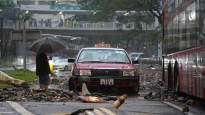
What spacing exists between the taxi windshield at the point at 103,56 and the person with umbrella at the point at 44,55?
855mm

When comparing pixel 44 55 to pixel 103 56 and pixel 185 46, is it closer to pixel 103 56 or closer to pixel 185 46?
pixel 103 56

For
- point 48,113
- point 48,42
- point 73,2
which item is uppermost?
point 73,2

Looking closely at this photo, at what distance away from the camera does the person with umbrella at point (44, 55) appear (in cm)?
1770

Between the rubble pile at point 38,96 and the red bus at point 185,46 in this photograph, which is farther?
the rubble pile at point 38,96

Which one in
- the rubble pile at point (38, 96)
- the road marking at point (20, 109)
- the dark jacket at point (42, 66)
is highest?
the dark jacket at point (42, 66)

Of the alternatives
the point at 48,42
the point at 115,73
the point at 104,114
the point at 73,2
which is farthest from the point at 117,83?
the point at 73,2

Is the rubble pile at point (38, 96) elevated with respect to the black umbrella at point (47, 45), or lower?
lower

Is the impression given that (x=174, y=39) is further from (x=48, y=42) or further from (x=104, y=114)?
(x=104, y=114)

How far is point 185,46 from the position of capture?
1441 centimetres

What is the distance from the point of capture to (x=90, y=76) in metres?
16.6

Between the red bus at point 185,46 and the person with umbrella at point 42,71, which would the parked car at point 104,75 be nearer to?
the person with umbrella at point 42,71

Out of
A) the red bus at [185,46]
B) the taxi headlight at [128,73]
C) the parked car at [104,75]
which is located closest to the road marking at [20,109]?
the red bus at [185,46]

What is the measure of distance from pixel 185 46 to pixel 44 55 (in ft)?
17.3

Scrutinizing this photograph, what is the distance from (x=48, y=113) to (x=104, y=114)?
9.30ft
